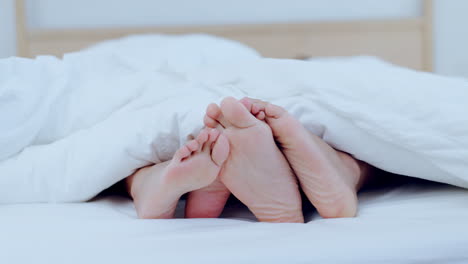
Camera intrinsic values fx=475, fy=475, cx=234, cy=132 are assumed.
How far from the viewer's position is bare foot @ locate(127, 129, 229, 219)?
59 cm

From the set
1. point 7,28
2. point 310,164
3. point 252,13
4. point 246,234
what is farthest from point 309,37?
point 246,234

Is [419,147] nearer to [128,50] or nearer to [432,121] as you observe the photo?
[432,121]

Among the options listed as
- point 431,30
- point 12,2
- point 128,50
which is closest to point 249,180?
point 128,50

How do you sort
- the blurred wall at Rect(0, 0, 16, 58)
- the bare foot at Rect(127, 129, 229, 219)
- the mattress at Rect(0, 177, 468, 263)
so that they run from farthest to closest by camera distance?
the blurred wall at Rect(0, 0, 16, 58) → the bare foot at Rect(127, 129, 229, 219) → the mattress at Rect(0, 177, 468, 263)

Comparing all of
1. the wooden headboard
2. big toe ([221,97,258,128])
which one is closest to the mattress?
big toe ([221,97,258,128])

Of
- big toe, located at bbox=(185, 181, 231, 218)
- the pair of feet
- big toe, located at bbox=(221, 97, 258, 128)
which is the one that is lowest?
big toe, located at bbox=(185, 181, 231, 218)

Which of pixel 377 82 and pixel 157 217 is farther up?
pixel 377 82

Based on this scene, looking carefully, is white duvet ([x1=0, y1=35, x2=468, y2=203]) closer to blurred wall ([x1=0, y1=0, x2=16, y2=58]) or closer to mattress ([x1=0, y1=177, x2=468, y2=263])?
mattress ([x1=0, y1=177, x2=468, y2=263])

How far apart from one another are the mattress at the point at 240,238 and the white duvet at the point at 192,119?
6cm

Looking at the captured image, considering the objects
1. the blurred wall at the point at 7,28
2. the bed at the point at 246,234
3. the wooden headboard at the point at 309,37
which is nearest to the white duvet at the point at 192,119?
the bed at the point at 246,234

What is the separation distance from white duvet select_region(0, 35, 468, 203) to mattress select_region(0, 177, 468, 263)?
65 millimetres

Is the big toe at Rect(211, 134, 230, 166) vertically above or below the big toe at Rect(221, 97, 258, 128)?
below

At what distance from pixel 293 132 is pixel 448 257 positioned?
0.76 feet

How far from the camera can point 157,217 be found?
0.62 m
